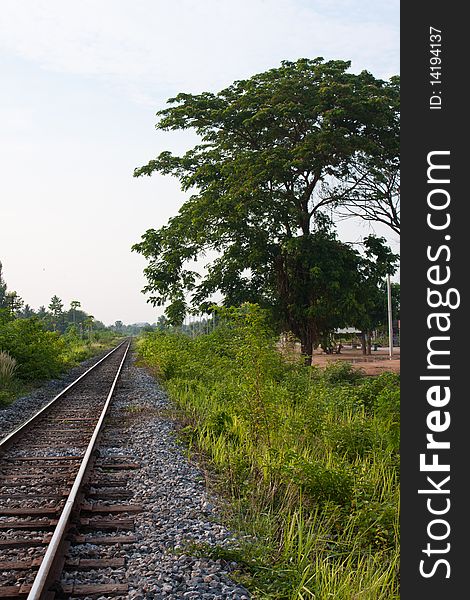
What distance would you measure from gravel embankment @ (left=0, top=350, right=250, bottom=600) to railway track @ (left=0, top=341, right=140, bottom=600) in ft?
0.35

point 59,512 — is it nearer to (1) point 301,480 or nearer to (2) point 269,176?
(1) point 301,480

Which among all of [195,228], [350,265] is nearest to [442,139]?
[350,265]

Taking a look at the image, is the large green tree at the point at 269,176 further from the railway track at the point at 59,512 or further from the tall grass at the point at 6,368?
the railway track at the point at 59,512

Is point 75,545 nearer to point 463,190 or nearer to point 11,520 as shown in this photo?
point 11,520

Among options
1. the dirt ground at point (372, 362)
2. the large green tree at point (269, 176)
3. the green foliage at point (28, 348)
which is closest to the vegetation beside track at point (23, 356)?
the green foliage at point (28, 348)

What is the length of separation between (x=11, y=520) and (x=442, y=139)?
17.1 feet

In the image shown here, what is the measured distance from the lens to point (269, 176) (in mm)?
20625

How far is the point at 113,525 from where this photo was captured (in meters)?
5.93

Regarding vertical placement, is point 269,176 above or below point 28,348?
above

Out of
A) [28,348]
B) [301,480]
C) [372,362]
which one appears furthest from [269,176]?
[372,362]

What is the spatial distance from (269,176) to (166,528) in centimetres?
1610

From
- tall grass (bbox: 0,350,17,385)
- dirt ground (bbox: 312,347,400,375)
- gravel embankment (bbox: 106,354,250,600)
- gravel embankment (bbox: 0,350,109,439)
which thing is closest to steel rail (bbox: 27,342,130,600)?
Answer: gravel embankment (bbox: 106,354,250,600)

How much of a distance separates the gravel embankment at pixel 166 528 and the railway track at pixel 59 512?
11 cm

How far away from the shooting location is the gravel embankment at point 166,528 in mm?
4570
